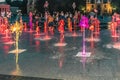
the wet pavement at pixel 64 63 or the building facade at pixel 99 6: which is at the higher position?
the building facade at pixel 99 6

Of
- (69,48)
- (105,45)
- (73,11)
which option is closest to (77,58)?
(69,48)

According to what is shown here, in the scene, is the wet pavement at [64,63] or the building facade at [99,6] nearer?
the wet pavement at [64,63]

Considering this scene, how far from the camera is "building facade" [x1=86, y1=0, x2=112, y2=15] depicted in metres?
56.1

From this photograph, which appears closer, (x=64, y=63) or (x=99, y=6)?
(x=64, y=63)

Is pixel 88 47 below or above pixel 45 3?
below

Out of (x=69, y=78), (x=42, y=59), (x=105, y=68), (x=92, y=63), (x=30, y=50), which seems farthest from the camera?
(x=30, y=50)

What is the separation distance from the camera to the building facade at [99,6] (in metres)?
56.1

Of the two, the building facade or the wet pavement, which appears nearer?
the wet pavement

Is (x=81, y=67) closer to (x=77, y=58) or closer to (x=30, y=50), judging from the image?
(x=77, y=58)

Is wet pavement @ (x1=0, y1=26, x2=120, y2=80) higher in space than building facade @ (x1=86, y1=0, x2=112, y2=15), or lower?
lower

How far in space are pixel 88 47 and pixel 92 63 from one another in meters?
4.12

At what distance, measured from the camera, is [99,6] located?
202 ft

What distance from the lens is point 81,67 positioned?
1041cm

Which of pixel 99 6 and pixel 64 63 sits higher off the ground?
pixel 99 6
